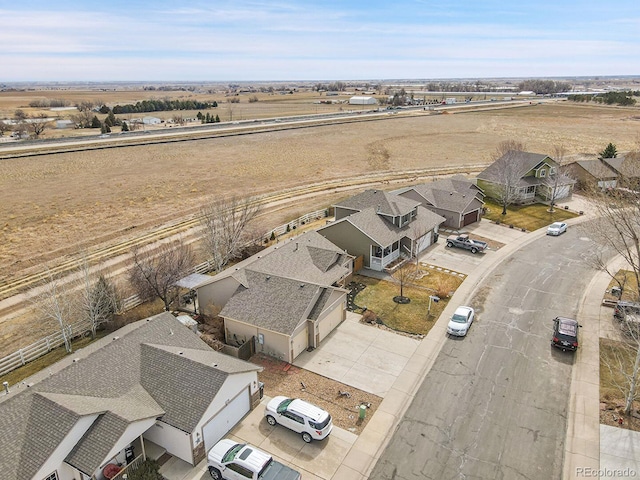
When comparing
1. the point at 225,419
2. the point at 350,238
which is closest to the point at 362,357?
the point at 225,419

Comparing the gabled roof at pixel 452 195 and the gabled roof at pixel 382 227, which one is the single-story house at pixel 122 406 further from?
the gabled roof at pixel 452 195

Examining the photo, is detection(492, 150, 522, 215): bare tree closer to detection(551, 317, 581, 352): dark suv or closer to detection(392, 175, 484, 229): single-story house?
detection(392, 175, 484, 229): single-story house

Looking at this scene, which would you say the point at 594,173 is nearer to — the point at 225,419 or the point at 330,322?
the point at 330,322

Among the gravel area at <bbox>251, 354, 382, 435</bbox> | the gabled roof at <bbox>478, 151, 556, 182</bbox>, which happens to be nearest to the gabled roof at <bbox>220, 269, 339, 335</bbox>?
the gravel area at <bbox>251, 354, 382, 435</bbox>

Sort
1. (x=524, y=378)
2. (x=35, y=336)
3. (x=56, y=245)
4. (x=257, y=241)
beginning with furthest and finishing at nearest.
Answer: (x=56, y=245) < (x=257, y=241) < (x=35, y=336) < (x=524, y=378)

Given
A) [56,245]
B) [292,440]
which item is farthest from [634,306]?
[56,245]

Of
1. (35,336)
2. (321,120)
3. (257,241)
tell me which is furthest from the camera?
(321,120)

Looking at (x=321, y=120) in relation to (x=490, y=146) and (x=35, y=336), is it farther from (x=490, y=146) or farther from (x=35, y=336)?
(x=35, y=336)
